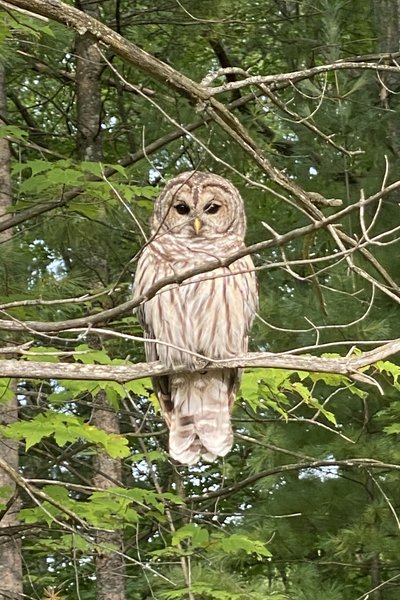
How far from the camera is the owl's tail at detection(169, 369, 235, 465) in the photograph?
17.2 ft

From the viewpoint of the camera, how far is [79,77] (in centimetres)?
876

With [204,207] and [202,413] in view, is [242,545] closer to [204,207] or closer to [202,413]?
[202,413]

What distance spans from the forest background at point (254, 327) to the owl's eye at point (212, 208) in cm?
70

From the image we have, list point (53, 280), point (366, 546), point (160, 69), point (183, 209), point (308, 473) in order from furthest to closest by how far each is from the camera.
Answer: point (308, 473)
point (366, 546)
point (53, 280)
point (183, 209)
point (160, 69)

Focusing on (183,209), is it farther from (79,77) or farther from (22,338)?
(79,77)

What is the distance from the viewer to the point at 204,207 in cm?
557

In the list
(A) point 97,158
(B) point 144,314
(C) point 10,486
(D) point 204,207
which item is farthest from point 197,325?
(A) point 97,158

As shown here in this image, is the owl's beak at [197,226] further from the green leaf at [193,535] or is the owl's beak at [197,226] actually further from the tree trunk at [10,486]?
the green leaf at [193,535]

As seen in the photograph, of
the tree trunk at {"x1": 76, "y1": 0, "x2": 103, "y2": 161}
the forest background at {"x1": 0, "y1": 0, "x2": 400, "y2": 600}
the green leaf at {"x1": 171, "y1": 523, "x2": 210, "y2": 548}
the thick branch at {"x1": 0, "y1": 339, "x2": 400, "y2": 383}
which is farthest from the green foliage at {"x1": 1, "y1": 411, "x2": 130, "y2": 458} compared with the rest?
A: the tree trunk at {"x1": 76, "y1": 0, "x2": 103, "y2": 161}

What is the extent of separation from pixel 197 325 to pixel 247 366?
1739 mm

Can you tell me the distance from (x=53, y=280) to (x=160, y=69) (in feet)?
9.21

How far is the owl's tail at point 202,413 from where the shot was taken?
525 cm

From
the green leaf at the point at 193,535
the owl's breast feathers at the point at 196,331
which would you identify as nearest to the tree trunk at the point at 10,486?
the green leaf at the point at 193,535

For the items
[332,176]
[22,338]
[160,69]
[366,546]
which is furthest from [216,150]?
[160,69]
